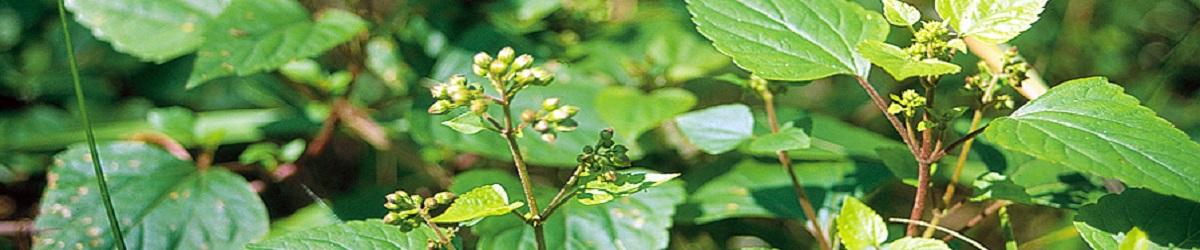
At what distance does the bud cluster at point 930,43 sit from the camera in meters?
1.00

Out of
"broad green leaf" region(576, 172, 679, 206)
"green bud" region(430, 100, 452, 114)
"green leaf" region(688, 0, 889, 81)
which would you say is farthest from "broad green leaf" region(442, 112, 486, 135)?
"green leaf" region(688, 0, 889, 81)

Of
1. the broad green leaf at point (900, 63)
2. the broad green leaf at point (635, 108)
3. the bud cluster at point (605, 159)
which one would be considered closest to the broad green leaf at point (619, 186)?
the bud cluster at point (605, 159)

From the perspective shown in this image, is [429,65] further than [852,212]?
Yes

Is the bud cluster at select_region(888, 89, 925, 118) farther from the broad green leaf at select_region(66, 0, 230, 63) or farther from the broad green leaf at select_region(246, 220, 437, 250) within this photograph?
the broad green leaf at select_region(66, 0, 230, 63)

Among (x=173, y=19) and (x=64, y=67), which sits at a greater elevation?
(x=173, y=19)

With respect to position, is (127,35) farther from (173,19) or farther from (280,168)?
(280,168)

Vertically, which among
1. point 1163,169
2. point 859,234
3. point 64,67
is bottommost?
point 64,67

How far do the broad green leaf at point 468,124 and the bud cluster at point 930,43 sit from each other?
1.43 ft

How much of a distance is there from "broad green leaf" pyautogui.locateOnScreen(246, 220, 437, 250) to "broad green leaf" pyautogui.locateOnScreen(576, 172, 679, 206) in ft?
0.62

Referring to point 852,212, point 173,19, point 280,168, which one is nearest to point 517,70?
point 852,212

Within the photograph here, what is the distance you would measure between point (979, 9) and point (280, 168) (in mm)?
1260

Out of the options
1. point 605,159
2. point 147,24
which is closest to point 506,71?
point 605,159

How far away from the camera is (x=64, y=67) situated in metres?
2.39

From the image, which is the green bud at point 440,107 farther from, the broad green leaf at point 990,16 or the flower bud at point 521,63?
the broad green leaf at point 990,16
